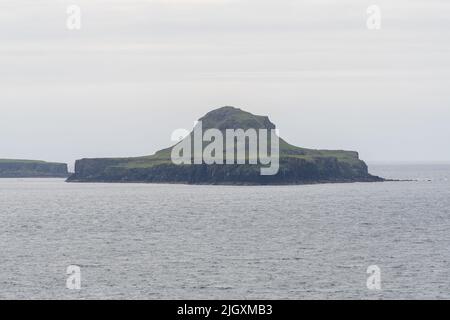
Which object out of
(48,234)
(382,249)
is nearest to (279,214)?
(48,234)

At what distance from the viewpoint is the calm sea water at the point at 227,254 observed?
59.6 meters

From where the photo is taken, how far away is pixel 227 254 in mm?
81438

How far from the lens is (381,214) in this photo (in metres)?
144

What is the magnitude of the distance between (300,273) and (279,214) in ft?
255

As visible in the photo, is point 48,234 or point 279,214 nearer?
point 48,234

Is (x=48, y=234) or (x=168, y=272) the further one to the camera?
(x=48, y=234)

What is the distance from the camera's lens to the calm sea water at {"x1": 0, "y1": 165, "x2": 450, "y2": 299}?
59625 mm

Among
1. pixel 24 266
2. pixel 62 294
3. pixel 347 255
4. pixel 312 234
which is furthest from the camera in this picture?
pixel 312 234
